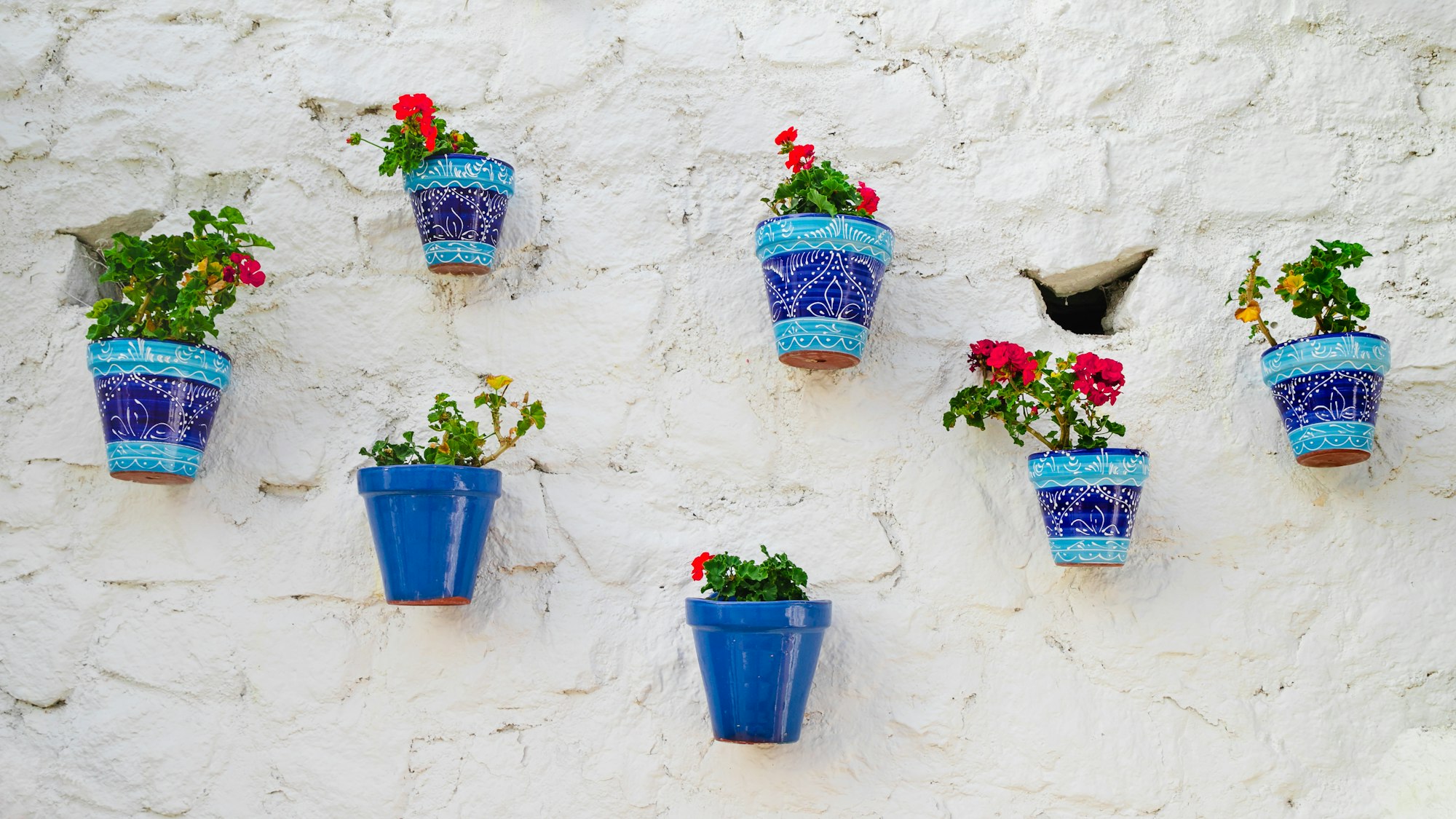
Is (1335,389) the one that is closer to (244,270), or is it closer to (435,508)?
(435,508)

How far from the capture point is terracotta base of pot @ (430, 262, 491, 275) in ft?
6.21

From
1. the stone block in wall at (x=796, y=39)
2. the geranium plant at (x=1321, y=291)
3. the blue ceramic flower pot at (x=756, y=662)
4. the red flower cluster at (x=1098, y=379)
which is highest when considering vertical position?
the stone block in wall at (x=796, y=39)

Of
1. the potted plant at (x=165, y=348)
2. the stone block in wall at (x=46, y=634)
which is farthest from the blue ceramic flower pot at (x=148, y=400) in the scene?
the stone block in wall at (x=46, y=634)

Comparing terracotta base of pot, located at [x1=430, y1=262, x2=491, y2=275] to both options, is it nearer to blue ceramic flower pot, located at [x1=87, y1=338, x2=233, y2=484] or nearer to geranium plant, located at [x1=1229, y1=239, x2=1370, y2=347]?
blue ceramic flower pot, located at [x1=87, y1=338, x2=233, y2=484]

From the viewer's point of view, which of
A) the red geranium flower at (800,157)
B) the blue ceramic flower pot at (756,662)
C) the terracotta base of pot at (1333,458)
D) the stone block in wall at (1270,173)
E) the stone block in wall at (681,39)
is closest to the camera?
the blue ceramic flower pot at (756,662)

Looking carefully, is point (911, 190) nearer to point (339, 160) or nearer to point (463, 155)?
point (463, 155)

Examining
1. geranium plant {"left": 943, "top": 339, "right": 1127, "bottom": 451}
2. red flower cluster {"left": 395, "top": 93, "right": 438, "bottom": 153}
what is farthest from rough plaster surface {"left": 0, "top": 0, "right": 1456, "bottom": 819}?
red flower cluster {"left": 395, "top": 93, "right": 438, "bottom": 153}

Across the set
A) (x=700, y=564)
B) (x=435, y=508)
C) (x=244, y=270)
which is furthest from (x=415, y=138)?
(x=700, y=564)

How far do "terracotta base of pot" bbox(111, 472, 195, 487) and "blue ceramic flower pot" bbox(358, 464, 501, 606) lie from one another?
33 centimetres

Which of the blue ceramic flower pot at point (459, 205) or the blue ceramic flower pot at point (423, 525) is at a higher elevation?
the blue ceramic flower pot at point (459, 205)

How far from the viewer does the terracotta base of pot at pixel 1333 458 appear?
1725 mm

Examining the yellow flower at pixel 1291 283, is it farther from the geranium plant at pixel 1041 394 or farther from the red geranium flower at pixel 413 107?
the red geranium flower at pixel 413 107

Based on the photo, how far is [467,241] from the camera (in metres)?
1.88

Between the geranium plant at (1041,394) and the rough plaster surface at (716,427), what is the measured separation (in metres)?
0.11
